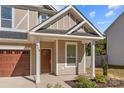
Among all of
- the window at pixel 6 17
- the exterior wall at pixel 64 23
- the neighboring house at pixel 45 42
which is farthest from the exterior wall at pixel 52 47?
the window at pixel 6 17

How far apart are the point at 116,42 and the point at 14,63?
57.7ft

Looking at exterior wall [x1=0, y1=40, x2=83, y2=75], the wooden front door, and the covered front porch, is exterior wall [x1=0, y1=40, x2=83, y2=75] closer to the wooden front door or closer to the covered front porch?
the covered front porch

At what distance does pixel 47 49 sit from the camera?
23156mm

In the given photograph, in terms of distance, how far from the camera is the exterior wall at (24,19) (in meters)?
22.0

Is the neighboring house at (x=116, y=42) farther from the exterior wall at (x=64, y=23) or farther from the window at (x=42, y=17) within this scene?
the exterior wall at (x=64, y=23)

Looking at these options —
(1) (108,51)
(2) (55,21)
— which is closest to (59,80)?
(2) (55,21)

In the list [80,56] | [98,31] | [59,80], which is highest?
[98,31]

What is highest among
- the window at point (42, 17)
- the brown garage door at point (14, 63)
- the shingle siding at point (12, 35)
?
the window at point (42, 17)

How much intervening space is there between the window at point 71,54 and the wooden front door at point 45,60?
1.69 metres

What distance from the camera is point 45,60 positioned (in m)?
23.2

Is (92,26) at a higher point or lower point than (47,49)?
higher

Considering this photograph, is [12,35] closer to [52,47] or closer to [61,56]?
[52,47]
